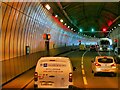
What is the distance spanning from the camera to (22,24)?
92.2 feet

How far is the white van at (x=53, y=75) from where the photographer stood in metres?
15.7

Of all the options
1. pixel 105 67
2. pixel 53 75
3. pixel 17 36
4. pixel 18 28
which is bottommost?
pixel 105 67

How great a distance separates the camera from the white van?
15680 mm

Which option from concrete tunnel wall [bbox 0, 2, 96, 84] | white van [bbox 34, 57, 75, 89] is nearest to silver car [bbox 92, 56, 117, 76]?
concrete tunnel wall [bbox 0, 2, 96, 84]

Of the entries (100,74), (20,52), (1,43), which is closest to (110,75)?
(100,74)

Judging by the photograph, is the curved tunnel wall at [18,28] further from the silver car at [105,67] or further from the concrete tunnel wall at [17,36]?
the silver car at [105,67]

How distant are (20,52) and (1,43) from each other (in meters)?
7.17

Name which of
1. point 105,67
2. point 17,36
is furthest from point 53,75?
point 17,36

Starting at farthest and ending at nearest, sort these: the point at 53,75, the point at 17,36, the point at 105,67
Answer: the point at 17,36 → the point at 105,67 → the point at 53,75

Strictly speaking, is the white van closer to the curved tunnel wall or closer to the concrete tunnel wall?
the concrete tunnel wall

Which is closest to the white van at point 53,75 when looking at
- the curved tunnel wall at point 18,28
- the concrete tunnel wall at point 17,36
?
the concrete tunnel wall at point 17,36

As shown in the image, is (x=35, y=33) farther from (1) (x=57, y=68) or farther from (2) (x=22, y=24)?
(1) (x=57, y=68)

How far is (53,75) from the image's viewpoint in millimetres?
15836

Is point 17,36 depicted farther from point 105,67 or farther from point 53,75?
point 53,75
